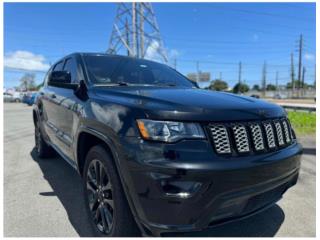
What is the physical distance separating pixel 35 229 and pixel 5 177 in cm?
188

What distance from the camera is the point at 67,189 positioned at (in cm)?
371

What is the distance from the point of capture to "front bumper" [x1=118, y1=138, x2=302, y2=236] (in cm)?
184

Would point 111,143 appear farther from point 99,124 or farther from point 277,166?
point 277,166

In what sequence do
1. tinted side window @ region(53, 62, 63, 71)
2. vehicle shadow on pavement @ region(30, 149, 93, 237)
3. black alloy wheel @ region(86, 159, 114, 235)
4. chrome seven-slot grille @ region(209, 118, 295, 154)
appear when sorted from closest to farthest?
chrome seven-slot grille @ region(209, 118, 295, 154) < black alloy wheel @ region(86, 159, 114, 235) < vehicle shadow on pavement @ region(30, 149, 93, 237) < tinted side window @ region(53, 62, 63, 71)

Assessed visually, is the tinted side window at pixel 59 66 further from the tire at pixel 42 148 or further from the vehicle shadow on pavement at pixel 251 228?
the vehicle shadow on pavement at pixel 251 228

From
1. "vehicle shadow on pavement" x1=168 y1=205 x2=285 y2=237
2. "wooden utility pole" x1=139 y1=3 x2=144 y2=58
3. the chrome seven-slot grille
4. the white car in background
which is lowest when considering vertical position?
"vehicle shadow on pavement" x1=168 y1=205 x2=285 y2=237

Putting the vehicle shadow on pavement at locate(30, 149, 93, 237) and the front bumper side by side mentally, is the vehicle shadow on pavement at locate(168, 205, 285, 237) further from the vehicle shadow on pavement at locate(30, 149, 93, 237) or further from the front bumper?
the vehicle shadow on pavement at locate(30, 149, 93, 237)

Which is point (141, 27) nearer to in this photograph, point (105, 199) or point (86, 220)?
point (86, 220)

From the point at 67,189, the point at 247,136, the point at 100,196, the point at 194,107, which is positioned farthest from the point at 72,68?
the point at 247,136

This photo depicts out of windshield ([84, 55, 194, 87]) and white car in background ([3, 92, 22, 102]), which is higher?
windshield ([84, 55, 194, 87])

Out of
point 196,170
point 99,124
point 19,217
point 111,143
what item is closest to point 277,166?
point 196,170

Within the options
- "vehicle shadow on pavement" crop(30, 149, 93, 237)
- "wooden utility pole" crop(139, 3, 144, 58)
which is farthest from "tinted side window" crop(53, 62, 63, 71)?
"wooden utility pole" crop(139, 3, 144, 58)

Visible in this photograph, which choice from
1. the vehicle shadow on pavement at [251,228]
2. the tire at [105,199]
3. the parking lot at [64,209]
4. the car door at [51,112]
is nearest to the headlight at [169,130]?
the tire at [105,199]

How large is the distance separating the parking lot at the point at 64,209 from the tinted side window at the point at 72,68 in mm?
1462
